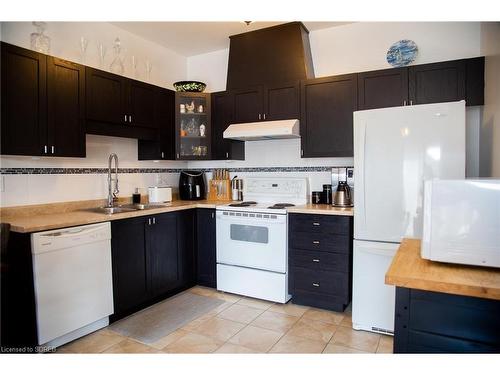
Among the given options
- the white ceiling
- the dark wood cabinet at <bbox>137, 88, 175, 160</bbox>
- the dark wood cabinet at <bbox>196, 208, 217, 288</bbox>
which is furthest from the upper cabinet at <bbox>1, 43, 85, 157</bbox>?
the dark wood cabinet at <bbox>196, 208, 217, 288</bbox>

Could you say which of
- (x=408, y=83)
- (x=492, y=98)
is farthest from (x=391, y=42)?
(x=492, y=98)

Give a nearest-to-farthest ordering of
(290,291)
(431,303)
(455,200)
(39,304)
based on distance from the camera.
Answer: (431,303), (455,200), (39,304), (290,291)

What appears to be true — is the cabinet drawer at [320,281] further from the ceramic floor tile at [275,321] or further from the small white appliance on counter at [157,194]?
the small white appliance on counter at [157,194]

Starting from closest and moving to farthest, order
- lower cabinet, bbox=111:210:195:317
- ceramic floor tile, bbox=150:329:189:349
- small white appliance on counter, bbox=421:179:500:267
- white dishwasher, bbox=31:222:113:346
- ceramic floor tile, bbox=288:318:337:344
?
small white appliance on counter, bbox=421:179:500:267 → white dishwasher, bbox=31:222:113:346 → ceramic floor tile, bbox=150:329:189:349 → ceramic floor tile, bbox=288:318:337:344 → lower cabinet, bbox=111:210:195:317

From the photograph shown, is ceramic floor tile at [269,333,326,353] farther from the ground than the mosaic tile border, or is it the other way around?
the mosaic tile border

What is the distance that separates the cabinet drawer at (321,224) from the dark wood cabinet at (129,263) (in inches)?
54.6

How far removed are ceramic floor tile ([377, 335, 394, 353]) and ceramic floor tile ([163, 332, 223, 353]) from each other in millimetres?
1159

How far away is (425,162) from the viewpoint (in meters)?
2.35

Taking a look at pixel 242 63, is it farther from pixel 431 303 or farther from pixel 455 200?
pixel 431 303

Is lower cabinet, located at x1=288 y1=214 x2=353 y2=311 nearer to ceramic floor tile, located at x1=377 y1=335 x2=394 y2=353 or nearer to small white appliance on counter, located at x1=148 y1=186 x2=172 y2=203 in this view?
ceramic floor tile, located at x1=377 y1=335 x2=394 y2=353

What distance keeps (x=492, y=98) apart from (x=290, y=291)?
2260 mm

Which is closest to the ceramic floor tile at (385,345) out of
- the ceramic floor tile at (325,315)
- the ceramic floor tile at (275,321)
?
the ceramic floor tile at (325,315)

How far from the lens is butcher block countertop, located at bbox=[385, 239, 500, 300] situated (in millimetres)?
1160

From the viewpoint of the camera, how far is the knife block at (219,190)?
3998 mm
